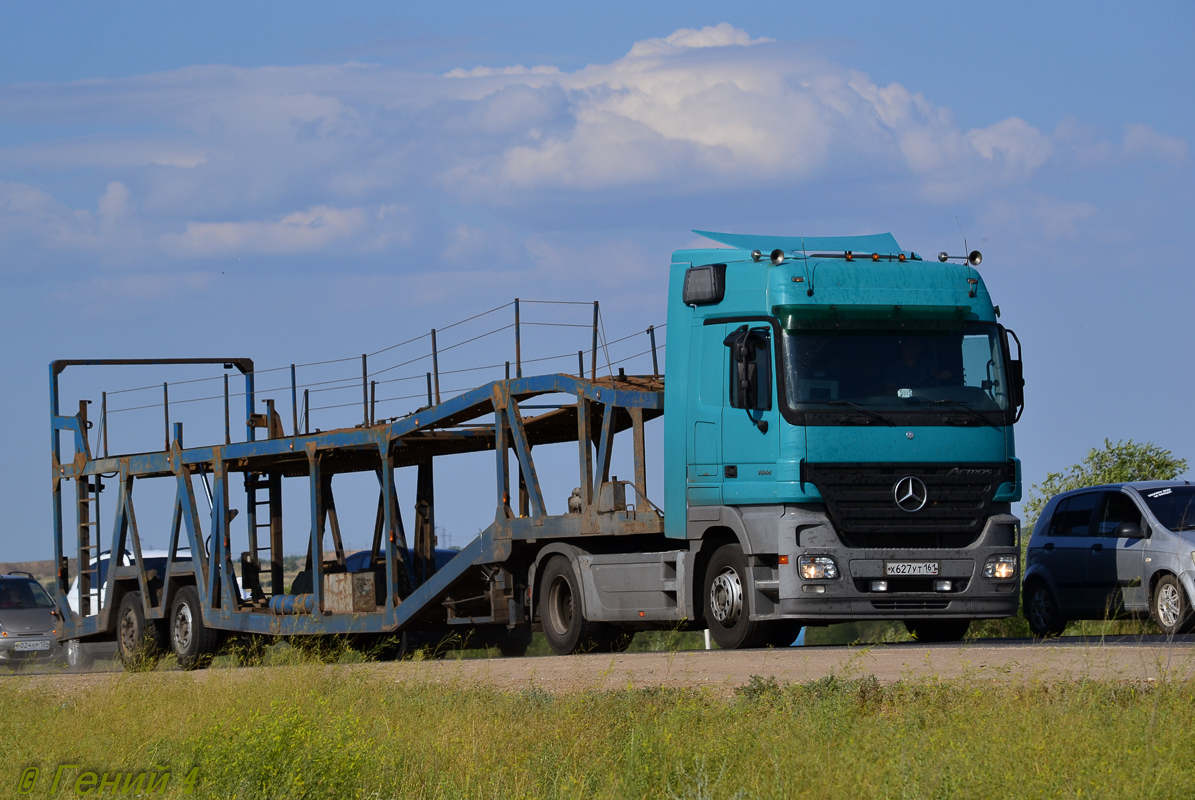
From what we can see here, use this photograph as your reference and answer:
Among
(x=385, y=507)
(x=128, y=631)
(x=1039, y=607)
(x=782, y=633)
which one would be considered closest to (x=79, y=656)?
(x=128, y=631)

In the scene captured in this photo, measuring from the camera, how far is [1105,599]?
51.7 ft

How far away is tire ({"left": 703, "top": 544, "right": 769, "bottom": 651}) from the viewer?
13.2m

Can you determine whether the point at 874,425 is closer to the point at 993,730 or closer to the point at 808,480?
the point at 808,480

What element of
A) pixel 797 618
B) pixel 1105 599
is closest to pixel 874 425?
pixel 797 618

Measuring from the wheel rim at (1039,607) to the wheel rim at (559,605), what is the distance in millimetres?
5326

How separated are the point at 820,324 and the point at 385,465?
6625 mm

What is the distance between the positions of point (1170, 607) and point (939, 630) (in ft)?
7.16

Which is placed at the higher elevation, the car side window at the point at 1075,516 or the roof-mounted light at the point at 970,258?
the roof-mounted light at the point at 970,258

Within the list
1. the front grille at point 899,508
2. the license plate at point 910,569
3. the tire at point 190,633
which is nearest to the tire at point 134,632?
the tire at point 190,633

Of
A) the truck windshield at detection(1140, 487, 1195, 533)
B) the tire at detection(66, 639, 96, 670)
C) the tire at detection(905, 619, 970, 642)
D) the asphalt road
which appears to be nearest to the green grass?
the asphalt road

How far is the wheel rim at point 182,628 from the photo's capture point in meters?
20.4

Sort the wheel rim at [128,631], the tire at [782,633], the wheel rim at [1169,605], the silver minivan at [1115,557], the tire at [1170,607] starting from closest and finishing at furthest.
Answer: the tire at [782,633]
the tire at [1170,607]
the wheel rim at [1169,605]
the silver minivan at [1115,557]
the wheel rim at [128,631]

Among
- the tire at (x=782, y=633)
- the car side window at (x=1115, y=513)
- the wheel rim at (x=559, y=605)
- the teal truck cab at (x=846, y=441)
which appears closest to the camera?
the teal truck cab at (x=846, y=441)

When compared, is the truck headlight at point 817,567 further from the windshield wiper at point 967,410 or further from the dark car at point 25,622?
the dark car at point 25,622
